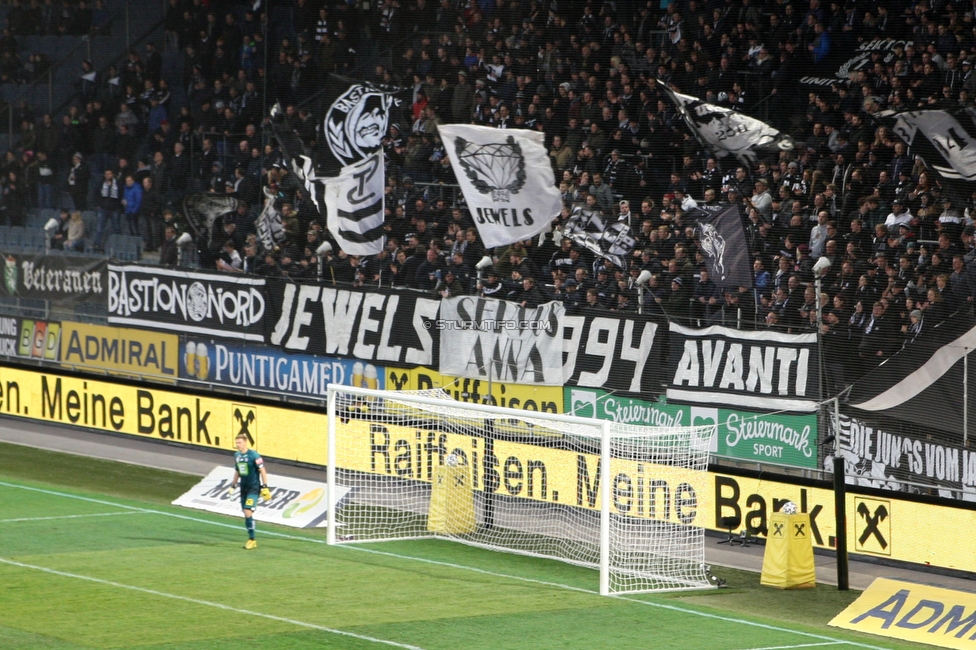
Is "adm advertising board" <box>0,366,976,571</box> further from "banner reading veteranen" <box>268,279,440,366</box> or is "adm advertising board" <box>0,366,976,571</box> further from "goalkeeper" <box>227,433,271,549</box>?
"goalkeeper" <box>227,433,271,549</box>

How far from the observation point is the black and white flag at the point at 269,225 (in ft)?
72.3

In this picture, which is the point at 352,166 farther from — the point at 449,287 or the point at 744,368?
the point at 744,368

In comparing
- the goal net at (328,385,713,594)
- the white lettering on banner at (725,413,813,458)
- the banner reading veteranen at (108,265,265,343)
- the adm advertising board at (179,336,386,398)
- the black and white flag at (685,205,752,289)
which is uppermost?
the black and white flag at (685,205,752,289)

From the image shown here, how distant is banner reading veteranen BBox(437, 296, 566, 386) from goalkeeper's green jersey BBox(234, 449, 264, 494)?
3953 mm

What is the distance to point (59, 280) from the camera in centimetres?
2436

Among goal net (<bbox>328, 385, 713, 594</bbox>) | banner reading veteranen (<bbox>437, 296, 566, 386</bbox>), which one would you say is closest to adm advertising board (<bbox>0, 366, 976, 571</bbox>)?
goal net (<bbox>328, 385, 713, 594</bbox>)

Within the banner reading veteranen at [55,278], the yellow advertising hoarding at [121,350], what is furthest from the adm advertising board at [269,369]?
the banner reading veteranen at [55,278]

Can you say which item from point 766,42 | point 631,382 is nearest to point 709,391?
point 631,382

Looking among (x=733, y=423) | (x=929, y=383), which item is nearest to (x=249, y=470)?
(x=733, y=423)

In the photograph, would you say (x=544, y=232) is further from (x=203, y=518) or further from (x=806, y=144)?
(x=203, y=518)

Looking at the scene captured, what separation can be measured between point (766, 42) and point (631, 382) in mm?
4680

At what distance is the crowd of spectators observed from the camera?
16156mm

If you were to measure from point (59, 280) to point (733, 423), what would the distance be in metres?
12.7

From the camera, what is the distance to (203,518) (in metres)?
18.1
